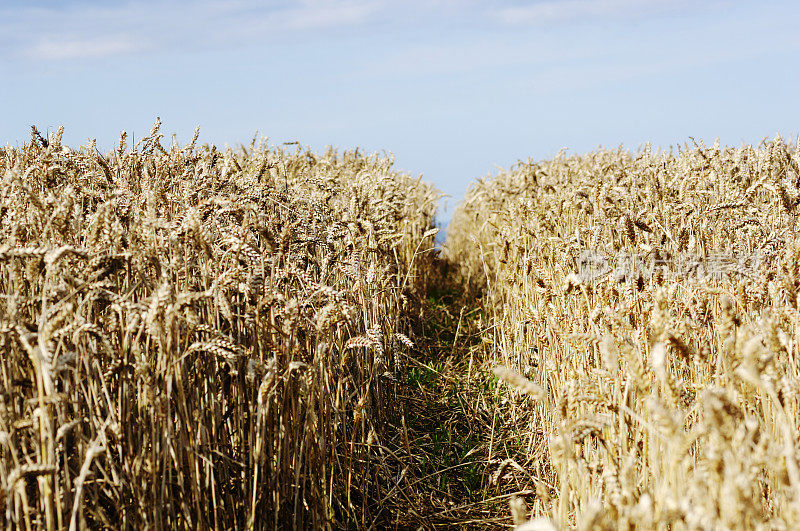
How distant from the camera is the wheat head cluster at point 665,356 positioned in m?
1.29

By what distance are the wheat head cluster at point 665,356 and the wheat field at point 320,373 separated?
1 centimetres

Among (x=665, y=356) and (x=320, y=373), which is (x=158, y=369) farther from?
(x=665, y=356)

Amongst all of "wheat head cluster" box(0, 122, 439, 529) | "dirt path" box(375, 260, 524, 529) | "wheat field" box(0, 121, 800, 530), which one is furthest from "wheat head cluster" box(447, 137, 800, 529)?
"wheat head cluster" box(0, 122, 439, 529)

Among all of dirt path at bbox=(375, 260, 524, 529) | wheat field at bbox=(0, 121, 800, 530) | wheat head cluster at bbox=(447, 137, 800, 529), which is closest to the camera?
wheat head cluster at bbox=(447, 137, 800, 529)

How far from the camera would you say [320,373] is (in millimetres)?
2109

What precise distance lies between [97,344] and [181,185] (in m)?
1.00

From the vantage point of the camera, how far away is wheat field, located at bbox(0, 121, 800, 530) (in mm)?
1441

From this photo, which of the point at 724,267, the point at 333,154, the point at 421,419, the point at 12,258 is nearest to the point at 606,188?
the point at 724,267

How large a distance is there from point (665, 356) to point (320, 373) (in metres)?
1.00

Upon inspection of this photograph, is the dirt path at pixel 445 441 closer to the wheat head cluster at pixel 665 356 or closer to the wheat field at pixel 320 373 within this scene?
the wheat field at pixel 320 373

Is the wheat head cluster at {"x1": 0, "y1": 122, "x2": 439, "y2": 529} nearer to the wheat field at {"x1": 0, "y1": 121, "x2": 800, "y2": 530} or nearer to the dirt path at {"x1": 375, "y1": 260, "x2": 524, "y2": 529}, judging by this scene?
the wheat field at {"x1": 0, "y1": 121, "x2": 800, "y2": 530}

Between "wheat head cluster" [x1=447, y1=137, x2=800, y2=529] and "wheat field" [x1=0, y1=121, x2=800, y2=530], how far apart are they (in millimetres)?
13

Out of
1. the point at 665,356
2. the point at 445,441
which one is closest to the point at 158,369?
the point at 665,356

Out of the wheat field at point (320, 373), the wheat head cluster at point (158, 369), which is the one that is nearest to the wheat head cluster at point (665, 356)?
the wheat field at point (320, 373)
